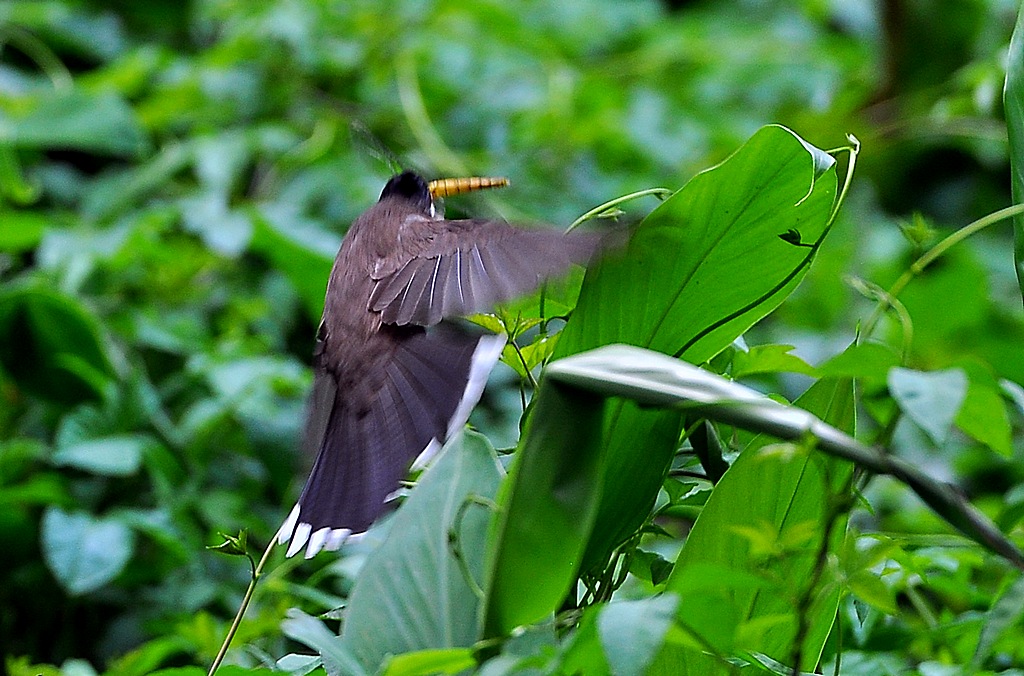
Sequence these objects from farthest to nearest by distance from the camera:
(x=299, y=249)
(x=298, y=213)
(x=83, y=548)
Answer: (x=298, y=213)
(x=299, y=249)
(x=83, y=548)

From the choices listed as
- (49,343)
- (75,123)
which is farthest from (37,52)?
(49,343)

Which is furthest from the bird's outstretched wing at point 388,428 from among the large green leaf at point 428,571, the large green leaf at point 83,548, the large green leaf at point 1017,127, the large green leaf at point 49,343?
the large green leaf at point 49,343

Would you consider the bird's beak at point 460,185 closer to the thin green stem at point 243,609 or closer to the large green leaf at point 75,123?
the thin green stem at point 243,609

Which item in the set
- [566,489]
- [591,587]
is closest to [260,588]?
[591,587]

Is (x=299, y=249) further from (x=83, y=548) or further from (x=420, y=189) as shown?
(x=420, y=189)

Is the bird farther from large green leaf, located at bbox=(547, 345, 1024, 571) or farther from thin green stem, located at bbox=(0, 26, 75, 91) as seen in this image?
thin green stem, located at bbox=(0, 26, 75, 91)

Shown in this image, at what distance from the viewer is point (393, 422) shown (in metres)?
0.76

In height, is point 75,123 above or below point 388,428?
above

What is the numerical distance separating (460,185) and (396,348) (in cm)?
17

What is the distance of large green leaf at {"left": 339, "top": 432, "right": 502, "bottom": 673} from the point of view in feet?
1.83

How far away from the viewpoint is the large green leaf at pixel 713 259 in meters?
0.64

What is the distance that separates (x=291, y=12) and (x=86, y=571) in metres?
1.23

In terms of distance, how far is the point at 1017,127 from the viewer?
0.68m

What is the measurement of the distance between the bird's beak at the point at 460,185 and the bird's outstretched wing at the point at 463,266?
0.21 ft
